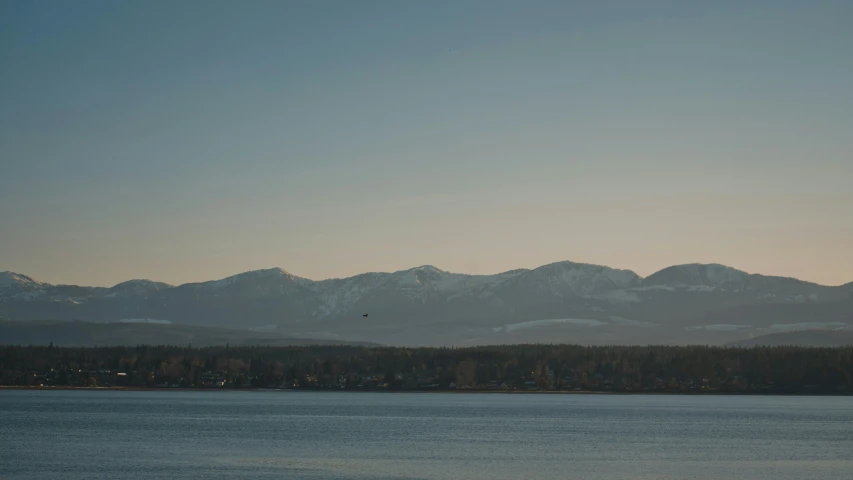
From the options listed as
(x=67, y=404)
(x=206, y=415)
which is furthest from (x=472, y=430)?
Result: (x=67, y=404)

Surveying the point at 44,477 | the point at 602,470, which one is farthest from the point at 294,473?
the point at 602,470

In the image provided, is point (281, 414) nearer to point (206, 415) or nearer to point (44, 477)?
point (206, 415)

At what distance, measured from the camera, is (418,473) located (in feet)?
267

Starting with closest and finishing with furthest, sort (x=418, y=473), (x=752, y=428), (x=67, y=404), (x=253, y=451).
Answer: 1. (x=418, y=473)
2. (x=253, y=451)
3. (x=752, y=428)
4. (x=67, y=404)

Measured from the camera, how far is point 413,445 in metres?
107

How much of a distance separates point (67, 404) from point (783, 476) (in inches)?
5493

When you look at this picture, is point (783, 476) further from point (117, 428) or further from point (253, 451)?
point (117, 428)

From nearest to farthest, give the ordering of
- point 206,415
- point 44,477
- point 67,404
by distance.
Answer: point 44,477
point 206,415
point 67,404

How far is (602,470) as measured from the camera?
85438 mm

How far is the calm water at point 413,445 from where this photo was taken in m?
82.9

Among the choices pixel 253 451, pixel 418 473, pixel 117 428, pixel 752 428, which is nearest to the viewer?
pixel 418 473

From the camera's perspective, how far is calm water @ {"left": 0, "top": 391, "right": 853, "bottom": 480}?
272ft

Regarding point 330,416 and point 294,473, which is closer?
point 294,473

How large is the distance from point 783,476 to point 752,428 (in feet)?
184
